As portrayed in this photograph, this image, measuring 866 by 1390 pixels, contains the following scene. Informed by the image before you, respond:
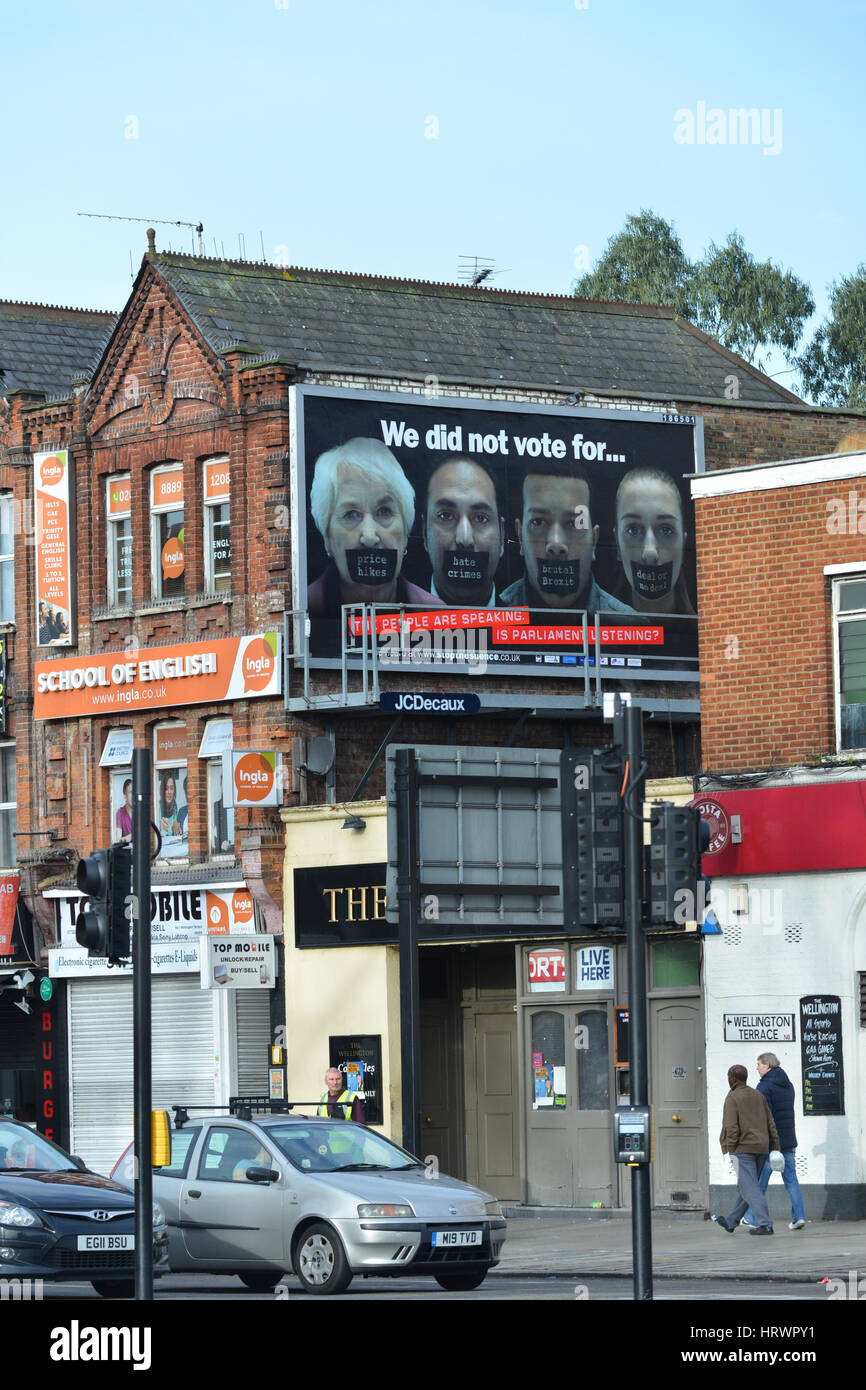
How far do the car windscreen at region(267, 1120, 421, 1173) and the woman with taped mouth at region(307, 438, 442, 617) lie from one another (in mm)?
11789

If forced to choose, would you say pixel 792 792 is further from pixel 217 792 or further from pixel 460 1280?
pixel 217 792

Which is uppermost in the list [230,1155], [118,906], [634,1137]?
[118,906]

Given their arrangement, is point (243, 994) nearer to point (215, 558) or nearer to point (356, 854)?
point (356, 854)

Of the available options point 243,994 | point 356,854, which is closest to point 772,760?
point 356,854

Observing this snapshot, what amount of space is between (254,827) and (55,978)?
4.75m

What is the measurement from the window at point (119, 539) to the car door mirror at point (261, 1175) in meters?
15.6

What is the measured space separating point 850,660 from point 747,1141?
5.10 m

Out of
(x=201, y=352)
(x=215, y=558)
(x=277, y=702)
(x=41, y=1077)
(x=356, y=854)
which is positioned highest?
(x=201, y=352)

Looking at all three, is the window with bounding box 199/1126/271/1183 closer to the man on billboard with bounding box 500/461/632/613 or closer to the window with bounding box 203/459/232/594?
the window with bounding box 203/459/232/594

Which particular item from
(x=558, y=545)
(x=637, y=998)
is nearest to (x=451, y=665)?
(x=558, y=545)

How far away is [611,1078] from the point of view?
27.0 m

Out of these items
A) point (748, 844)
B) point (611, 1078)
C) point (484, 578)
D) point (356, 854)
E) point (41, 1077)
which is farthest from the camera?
point (41, 1077)

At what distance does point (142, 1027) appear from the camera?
609 inches

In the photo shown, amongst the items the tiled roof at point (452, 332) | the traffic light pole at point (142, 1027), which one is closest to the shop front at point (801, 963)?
the tiled roof at point (452, 332)
